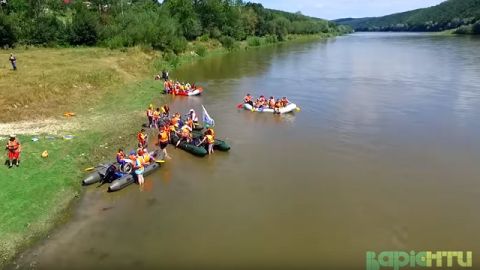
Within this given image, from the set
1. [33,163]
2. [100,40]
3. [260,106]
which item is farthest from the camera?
[100,40]

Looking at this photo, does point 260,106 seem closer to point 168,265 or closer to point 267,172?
point 267,172

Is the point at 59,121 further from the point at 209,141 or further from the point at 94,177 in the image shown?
the point at 209,141

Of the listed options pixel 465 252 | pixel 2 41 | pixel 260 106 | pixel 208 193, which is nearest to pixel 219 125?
pixel 260 106

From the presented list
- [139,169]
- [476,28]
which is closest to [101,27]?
[139,169]

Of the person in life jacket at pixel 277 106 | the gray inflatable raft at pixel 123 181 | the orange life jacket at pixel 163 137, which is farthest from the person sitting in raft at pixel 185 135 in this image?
the person in life jacket at pixel 277 106

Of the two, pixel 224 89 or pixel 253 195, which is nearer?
pixel 253 195
